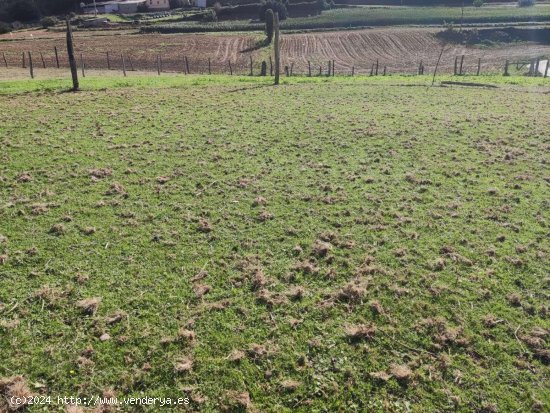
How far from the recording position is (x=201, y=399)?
4.59 meters

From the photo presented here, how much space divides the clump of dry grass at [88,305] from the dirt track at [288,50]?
37073mm

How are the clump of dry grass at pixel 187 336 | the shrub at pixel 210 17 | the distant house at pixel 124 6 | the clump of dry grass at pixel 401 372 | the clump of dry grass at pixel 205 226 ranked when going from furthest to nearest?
the distant house at pixel 124 6
the shrub at pixel 210 17
the clump of dry grass at pixel 205 226
the clump of dry grass at pixel 187 336
the clump of dry grass at pixel 401 372

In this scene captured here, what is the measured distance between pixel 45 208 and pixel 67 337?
421 centimetres

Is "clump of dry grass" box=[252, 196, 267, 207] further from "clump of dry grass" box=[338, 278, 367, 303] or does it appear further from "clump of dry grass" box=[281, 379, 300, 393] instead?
"clump of dry grass" box=[281, 379, 300, 393]

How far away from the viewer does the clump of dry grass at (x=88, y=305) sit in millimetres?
5777

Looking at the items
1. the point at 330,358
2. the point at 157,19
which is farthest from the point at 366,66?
the point at 157,19

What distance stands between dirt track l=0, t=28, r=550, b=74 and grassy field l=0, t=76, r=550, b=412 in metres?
30.8

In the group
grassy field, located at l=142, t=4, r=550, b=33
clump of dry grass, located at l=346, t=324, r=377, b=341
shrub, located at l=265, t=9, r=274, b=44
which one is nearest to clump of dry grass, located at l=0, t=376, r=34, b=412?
clump of dry grass, located at l=346, t=324, r=377, b=341

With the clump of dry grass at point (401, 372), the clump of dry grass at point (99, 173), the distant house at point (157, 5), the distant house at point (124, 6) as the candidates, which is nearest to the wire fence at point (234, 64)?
the clump of dry grass at point (99, 173)

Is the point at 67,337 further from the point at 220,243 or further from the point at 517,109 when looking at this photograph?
the point at 517,109

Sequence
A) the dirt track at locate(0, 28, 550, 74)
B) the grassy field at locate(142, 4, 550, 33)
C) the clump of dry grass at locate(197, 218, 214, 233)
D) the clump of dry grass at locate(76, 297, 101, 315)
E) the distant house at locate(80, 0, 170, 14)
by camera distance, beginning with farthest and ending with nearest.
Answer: the distant house at locate(80, 0, 170, 14), the grassy field at locate(142, 4, 550, 33), the dirt track at locate(0, 28, 550, 74), the clump of dry grass at locate(197, 218, 214, 233), the clump of dry grass at locate(76, 297, 101, 315)

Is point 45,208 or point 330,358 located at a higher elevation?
point 45,208

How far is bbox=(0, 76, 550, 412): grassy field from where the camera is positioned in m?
4.85

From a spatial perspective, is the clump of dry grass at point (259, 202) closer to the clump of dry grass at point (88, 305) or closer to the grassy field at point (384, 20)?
the clump of dry grass at point (88, 305)
